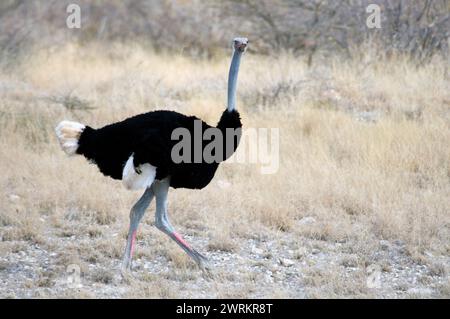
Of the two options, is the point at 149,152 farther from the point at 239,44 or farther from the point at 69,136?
the point at 239,44

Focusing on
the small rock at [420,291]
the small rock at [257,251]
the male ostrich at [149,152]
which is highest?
the male ostrich at [149,152]

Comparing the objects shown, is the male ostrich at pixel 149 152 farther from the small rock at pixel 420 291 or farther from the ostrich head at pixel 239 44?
the small rock at pixel 420 291

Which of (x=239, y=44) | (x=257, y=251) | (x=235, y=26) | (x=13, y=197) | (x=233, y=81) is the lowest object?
(x=257, y=251)

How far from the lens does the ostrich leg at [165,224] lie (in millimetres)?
5676

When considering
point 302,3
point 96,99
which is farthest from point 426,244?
point 302,3

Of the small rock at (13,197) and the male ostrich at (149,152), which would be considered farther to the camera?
the small rock at (13,197)

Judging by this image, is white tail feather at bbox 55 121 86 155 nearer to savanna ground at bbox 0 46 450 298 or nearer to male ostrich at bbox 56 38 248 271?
male ostrich at bbox 56 38 248 271

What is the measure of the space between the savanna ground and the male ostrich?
0.46 metres

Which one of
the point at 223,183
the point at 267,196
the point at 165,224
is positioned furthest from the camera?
the point at 223,183

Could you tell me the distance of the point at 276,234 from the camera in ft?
21.6

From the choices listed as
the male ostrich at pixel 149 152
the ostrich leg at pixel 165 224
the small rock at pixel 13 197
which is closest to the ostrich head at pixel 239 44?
the male ostrich at pixel 149 152

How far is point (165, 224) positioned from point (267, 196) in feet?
5.52

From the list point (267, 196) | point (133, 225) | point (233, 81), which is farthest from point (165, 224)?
point (267, 196)

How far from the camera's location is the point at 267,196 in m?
7.24
